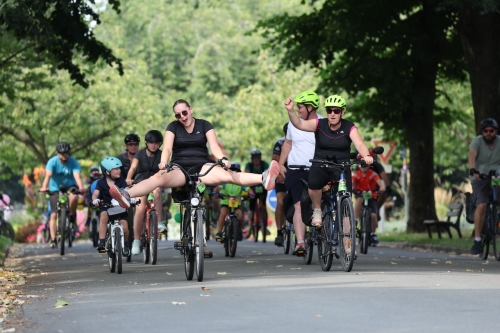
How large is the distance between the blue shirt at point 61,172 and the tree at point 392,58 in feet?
25.1

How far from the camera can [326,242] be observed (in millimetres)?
15172

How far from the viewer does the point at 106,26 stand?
240 feet

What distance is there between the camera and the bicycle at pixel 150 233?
1811cm

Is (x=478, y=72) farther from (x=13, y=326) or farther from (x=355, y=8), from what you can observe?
(x=13, y=326)

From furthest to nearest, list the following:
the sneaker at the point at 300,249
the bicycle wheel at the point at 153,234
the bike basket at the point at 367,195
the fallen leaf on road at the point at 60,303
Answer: the bike basket at the point at 367,195 < the bicycle wheel at the point at 153,234 < the sneaker at the point at 300,249 < the fallen leaf on road at the point at 60,303

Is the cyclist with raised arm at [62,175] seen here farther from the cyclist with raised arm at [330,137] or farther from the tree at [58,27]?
the cyclist with raised arm at [330,137]

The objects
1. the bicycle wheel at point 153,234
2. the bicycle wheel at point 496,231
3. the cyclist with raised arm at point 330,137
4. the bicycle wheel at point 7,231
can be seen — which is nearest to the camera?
the cyclist with raised arm at point 330,137

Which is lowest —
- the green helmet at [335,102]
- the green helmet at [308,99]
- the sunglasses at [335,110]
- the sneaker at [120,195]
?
the sneaker at [120,195]

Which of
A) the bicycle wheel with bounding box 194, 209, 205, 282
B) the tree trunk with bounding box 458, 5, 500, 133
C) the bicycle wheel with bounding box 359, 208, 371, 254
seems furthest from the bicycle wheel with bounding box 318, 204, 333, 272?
the tree trunk with bounding box 458, 5, 500, 133

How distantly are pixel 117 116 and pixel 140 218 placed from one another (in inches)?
1283

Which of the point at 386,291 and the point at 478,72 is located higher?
the point at 478,72

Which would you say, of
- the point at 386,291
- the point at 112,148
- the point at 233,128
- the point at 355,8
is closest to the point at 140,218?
the point at 386,291

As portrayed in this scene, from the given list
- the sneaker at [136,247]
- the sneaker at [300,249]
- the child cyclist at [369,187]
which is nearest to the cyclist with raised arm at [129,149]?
the sneaker at [136,247]

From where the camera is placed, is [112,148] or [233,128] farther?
[233,128]
